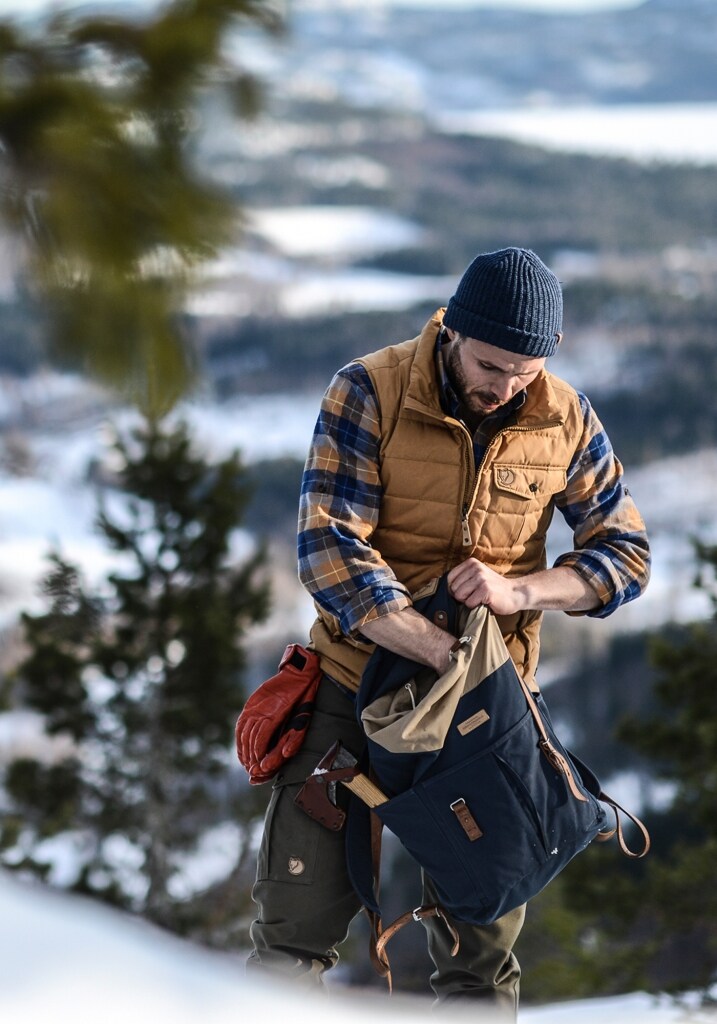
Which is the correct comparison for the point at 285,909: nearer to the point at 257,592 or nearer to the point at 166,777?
the point at 257,592

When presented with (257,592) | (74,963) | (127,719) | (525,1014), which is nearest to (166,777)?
(127,719)

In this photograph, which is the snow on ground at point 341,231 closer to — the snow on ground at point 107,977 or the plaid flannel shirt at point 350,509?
the plaid flannel shirt at point 350,509

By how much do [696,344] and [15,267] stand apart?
99.9 m

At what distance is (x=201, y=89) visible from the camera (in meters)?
1.54

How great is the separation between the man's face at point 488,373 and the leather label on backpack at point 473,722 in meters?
0.55

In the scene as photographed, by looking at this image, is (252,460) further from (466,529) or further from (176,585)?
(466,529)

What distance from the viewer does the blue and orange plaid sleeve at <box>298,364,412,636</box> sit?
7.15ft

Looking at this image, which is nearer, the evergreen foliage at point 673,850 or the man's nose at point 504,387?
the man's nose at point 504,387

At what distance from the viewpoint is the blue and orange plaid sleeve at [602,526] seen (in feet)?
7.82

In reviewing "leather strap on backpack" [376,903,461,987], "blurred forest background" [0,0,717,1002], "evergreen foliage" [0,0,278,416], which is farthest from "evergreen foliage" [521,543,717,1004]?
"evergreen foliage" [0,0,278,416]

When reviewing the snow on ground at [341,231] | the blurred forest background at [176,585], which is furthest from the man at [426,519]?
the snow on ground at [341,231]

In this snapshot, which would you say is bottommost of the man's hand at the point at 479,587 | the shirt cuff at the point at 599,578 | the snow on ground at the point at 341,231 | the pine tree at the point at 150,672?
the snow on ground at the point at 341,231

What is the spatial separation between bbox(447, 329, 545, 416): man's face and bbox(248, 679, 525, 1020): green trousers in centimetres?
60

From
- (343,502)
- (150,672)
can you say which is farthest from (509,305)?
(150,672)
